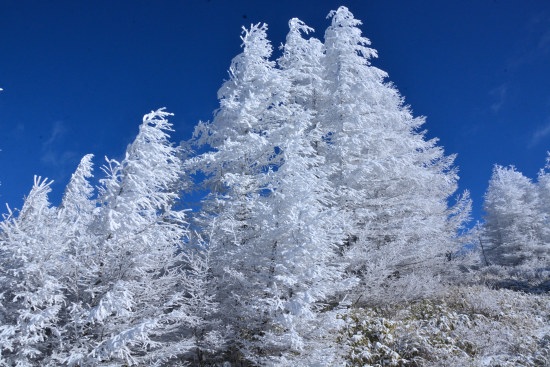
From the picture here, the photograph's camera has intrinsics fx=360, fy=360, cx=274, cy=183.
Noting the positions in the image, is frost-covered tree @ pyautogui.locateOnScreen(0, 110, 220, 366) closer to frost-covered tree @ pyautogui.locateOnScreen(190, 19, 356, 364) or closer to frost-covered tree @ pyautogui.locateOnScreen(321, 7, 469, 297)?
frost-covered tree @ pyautogui.locateOnScreen(190, 19, 356, 364)

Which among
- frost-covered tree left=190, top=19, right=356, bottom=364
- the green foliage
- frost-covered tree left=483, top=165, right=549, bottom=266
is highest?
frost-covered tree left=483, top=165, right=549, bottom=266

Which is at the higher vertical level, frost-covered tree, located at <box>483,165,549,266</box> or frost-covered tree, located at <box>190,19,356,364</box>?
frost-covered tree, located at <box>483,165,549,266</box>

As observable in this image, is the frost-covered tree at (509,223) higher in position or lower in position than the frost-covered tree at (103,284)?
higher

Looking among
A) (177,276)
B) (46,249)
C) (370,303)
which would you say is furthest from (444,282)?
(46,249)

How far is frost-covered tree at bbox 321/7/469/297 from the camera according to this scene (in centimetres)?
1295

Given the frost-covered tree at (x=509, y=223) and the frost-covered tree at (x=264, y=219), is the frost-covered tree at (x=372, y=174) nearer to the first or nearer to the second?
the frost-covered tree at (x=264, y=219)

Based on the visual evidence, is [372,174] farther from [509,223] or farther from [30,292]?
[509,223]

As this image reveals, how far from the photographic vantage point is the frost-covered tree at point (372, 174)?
13.0 m

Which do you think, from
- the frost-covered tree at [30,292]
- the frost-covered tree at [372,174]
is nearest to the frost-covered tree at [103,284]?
the frost-covered tree at [30,292]

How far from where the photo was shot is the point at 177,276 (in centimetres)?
829

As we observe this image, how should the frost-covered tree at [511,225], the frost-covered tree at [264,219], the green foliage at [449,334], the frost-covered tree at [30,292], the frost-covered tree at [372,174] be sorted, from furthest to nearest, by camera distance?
1. the frost-covered tree at [511,225]
2. the frost-covered tree at [372,174]
3. the green foliage at [449,334]
4. the frost-covered tree at [264,219]
5. the frost-covered tree at [30,292]

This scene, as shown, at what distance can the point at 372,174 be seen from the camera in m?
14.5

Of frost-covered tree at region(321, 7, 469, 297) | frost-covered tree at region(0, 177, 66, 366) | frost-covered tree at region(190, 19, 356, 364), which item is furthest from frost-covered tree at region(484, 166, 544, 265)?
frost-covered tree at region(0, 177, 66, 366)

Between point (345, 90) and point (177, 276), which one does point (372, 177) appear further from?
point (177, 276)
